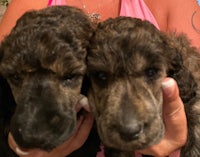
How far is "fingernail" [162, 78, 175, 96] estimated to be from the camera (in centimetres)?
192

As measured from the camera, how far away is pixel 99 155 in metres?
2.31

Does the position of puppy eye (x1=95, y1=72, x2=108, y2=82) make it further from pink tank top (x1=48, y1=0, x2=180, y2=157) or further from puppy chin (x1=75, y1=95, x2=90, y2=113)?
pink tank top (x1=48, y1=0, x2=180, y2=157)

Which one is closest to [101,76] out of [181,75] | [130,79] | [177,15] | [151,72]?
[130,79]

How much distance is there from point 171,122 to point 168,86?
0.27m

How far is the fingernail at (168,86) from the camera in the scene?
1.92m

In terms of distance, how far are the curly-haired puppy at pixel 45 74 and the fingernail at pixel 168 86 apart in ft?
1.30

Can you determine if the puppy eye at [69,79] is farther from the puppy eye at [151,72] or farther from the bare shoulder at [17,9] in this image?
the bare shoulder at [17,9]

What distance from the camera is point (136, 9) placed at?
2.90m

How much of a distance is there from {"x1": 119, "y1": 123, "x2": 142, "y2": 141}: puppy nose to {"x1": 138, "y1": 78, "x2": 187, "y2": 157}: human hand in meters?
0.30

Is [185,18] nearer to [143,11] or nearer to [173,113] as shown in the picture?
[143,11]

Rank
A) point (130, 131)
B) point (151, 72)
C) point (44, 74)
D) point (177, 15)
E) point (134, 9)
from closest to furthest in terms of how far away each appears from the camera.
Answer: point (130, 131) < point (44, 74) < point (151, 72) < point (134, 9) < point (177, 15)

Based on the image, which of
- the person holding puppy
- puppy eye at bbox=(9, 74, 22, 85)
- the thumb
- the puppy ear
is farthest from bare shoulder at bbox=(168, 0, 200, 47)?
puppy eye at bbox=(9, 74, 22, 85)

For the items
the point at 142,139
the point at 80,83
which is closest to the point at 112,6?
the point at 80,83

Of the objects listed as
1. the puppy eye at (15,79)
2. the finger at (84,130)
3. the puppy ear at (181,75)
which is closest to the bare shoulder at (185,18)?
the puppy ear at (181,75)
